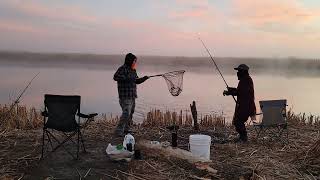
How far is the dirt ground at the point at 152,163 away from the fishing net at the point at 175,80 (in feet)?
3.50

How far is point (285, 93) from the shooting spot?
24.7 metres

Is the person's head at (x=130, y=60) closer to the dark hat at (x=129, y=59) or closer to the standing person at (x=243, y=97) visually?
the dark hat at (x=129, y=59)

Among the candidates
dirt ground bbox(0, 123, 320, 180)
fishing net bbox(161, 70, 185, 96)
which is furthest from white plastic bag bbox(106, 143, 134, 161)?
fishing net bbox(161, 70, 185, 96)

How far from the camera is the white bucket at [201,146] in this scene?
24.6 ft

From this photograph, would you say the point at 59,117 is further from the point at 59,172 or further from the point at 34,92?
the point at 34,92

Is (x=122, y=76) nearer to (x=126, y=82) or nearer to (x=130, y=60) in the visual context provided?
(x=126, y=82)

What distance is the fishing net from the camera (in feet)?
31.1

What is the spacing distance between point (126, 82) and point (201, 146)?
234 centimetres

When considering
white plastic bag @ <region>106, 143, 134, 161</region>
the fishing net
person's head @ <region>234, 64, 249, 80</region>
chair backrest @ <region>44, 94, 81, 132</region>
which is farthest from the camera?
the fishing net

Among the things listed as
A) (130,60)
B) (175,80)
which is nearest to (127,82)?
(130,60)

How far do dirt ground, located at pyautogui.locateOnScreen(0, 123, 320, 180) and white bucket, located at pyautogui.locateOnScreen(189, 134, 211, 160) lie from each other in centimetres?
21

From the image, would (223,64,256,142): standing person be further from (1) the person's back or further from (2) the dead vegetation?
(2) the dead vegetation

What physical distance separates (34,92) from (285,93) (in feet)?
44.3

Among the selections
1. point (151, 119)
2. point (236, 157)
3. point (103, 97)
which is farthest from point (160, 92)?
point (236, 157)
